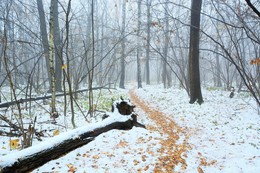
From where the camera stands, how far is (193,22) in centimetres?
1056

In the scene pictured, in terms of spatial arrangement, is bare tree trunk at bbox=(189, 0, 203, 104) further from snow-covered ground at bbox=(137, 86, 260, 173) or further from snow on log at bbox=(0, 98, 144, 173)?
snow on log at bbox=(0, 98, 144, 173)

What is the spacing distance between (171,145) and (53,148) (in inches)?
120

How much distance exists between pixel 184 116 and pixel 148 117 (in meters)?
1.50

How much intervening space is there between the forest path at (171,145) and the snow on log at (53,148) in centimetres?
118

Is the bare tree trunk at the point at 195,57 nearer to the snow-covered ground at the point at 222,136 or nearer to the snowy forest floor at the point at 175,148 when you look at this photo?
the snow-covered ground at the point at 222,136

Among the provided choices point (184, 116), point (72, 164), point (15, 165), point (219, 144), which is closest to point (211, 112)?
point (184, 116)

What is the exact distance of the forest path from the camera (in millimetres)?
4221

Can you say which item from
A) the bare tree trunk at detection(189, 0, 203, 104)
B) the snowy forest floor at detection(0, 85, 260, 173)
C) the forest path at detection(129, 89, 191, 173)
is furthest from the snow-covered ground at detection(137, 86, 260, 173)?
the bare tree trunk at detection(189, 0, 203, 104)

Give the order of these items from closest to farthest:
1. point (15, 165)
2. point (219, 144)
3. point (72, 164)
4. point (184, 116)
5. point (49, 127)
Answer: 1. point (15, 165)
2. point (72, 164)
3. point (219, 144)
4. point (49, 127)
5. point (184, 116)

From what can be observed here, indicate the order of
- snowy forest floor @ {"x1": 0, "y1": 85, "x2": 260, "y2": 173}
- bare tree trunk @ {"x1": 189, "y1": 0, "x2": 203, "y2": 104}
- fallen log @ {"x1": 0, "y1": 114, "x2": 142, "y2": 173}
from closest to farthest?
fallen log @ {"x1": 0, "y1": 114, "x2": 142, "y2": 173} < snowy forest floor @ {"x1": 0, "y1": 85, "x2": 260, "y2": 173} < bare tree trunk @ {"x1": 189, "y1": 0, "x2": 203, "y2": 104}

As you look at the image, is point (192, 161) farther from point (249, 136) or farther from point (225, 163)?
point (249, 136)

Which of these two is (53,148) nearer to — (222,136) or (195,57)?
(222,136)

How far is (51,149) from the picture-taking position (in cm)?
358

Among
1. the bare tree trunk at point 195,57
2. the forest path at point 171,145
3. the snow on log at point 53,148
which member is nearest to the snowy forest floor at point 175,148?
the forest path at point 171,145
